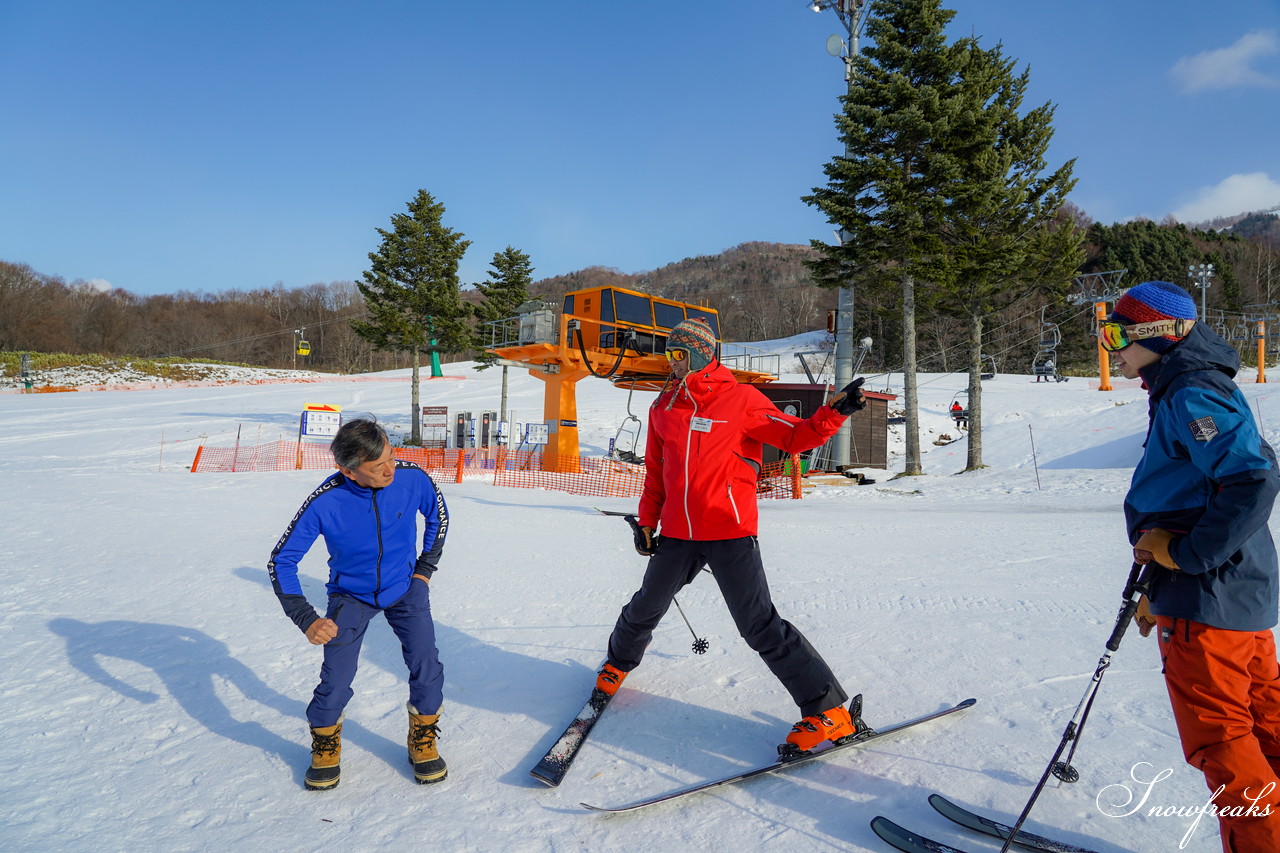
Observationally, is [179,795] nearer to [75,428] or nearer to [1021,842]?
[1021,842]

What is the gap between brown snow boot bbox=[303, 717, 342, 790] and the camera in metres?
2.64

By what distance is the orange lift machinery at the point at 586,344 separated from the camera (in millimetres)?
16047

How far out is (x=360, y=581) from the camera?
2.69 meters

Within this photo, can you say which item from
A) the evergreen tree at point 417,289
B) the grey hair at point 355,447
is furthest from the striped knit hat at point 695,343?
the evergreen tree at point 417,289

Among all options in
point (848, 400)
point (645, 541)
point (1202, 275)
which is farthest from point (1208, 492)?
point (1202, 275)

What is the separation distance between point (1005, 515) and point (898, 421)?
18903 millimetres

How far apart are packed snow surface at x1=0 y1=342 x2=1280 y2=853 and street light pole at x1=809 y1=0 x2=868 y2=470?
322 inches

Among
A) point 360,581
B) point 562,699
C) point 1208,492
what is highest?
point 1208,492

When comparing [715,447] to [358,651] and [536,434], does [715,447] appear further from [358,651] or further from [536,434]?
[536,434]

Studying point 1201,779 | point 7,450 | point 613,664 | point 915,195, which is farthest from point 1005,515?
point 7,450

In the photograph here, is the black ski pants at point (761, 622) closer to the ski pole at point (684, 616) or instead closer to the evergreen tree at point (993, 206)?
the ski pole at point (684, 616)

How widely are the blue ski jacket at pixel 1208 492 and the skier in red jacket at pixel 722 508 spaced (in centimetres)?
96

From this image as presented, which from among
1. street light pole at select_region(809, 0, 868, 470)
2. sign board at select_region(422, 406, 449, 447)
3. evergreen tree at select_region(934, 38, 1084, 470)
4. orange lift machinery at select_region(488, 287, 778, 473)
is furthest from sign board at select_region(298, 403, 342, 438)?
evergreen tree at select_region(934, 38, 1084, 470)

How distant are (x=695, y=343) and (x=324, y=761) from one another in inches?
91.3
